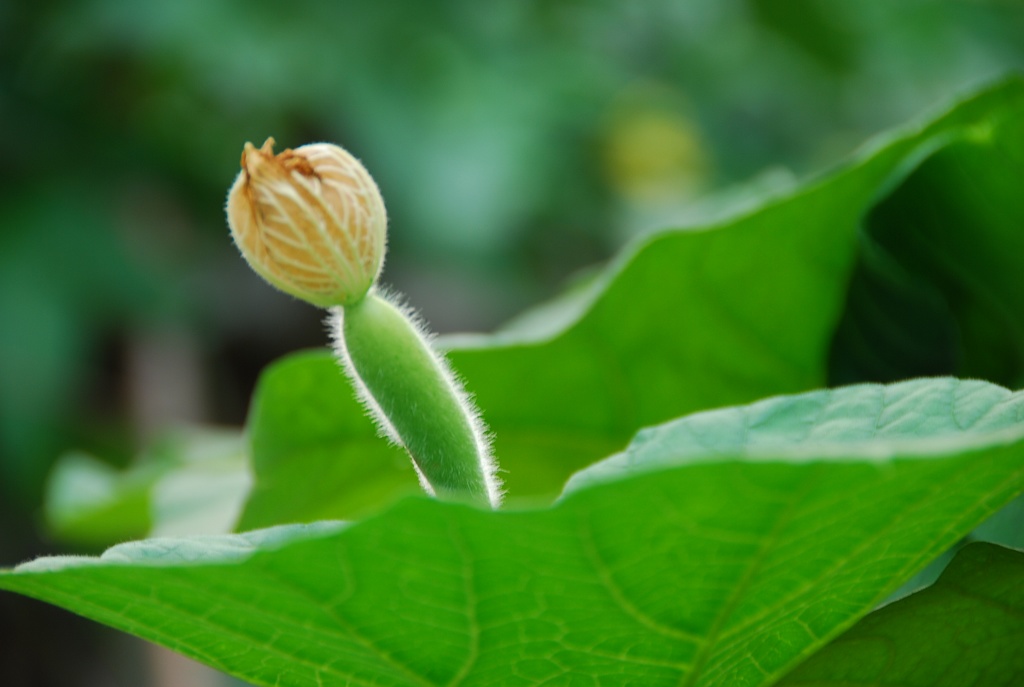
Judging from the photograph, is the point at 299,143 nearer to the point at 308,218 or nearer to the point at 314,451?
the point at 314,451

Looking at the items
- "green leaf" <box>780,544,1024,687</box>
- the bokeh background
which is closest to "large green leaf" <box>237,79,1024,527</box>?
"green leaf" <box>780,544,1024,687</box>

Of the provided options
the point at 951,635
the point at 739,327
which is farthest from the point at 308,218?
the point at 739,327

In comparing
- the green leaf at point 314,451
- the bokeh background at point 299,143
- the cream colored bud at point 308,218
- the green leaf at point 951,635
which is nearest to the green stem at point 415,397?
the cream colored bud at point 308,218

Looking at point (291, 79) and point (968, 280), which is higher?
point (291, 79)

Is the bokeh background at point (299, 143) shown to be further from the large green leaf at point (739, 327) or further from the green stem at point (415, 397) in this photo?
the green stem at point (415, 397)

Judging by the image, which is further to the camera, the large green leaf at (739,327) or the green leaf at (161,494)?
the green leaf at (161,494)

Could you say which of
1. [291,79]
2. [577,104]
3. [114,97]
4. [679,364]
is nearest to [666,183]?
[577,104]

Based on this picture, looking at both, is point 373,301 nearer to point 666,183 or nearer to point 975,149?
point 975,149
